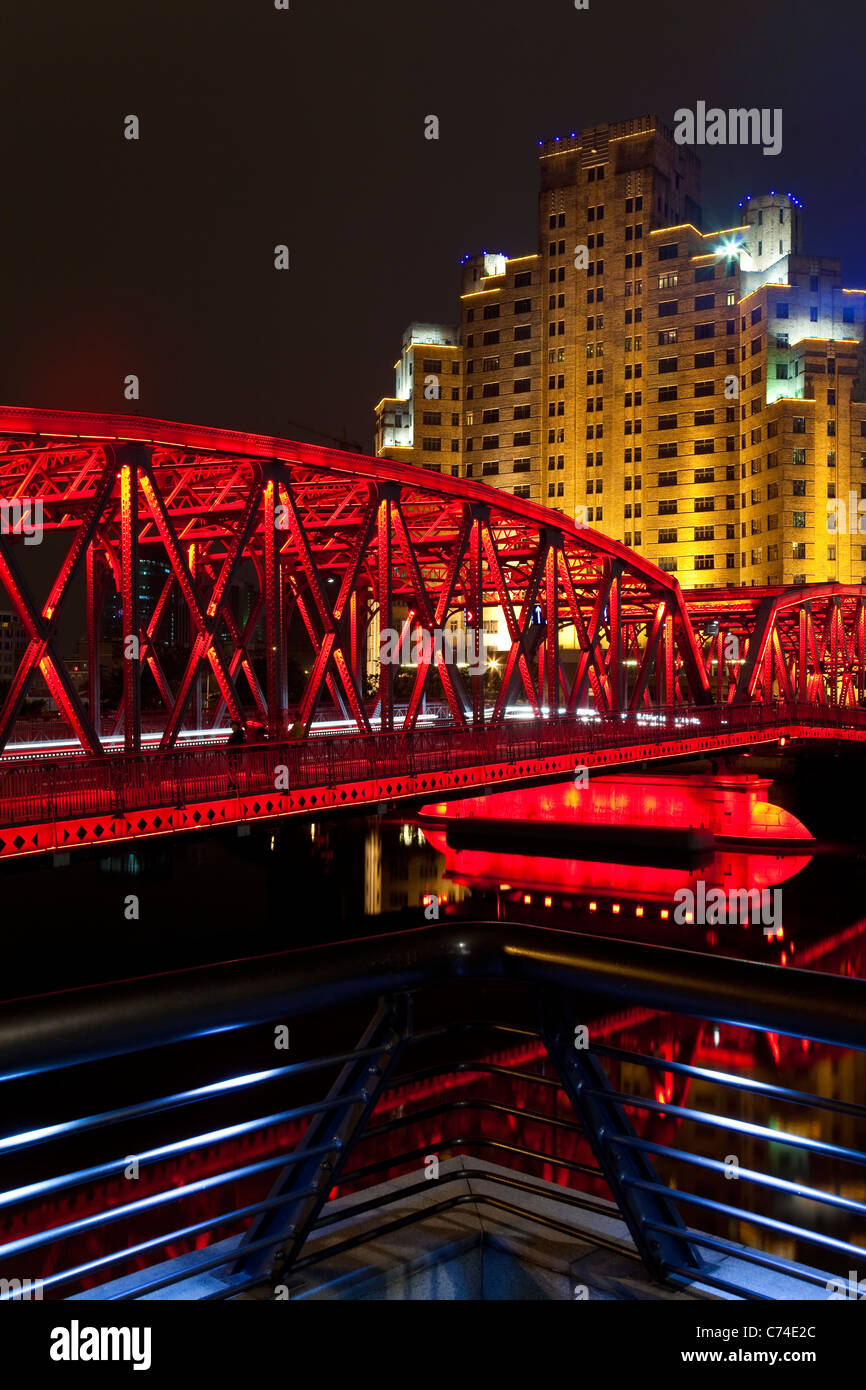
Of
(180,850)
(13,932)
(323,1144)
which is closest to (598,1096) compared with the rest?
(323,1144)

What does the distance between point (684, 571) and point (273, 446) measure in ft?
263

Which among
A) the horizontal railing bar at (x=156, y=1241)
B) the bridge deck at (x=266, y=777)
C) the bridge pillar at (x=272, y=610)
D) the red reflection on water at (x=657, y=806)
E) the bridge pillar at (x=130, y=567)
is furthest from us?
the red reflection on water at (x=657, y=806)

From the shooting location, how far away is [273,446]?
2522 cm

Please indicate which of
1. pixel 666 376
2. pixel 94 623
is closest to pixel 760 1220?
pixel 94 623

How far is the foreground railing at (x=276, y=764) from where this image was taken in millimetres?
17672

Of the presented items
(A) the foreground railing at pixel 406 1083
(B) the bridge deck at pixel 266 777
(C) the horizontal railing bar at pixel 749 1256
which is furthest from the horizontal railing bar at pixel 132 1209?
(B) the bridge deck at pixel 266 777

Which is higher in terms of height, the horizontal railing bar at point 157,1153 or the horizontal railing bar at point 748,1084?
the horizontal railing bar at point 748,1084

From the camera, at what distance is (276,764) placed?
21.9 m

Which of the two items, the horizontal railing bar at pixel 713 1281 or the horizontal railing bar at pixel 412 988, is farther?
the horizontal railing bar at pixel 713 1281

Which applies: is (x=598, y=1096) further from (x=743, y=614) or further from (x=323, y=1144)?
(x=743, y=614)

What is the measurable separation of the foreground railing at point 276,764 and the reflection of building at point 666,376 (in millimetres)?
64438

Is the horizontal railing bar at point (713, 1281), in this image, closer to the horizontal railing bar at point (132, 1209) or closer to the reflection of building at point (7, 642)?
the horizontal railing bar at point (132, 1209)

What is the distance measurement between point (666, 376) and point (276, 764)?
89438 millimetres

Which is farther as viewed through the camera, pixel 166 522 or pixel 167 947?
pixel 167 947
